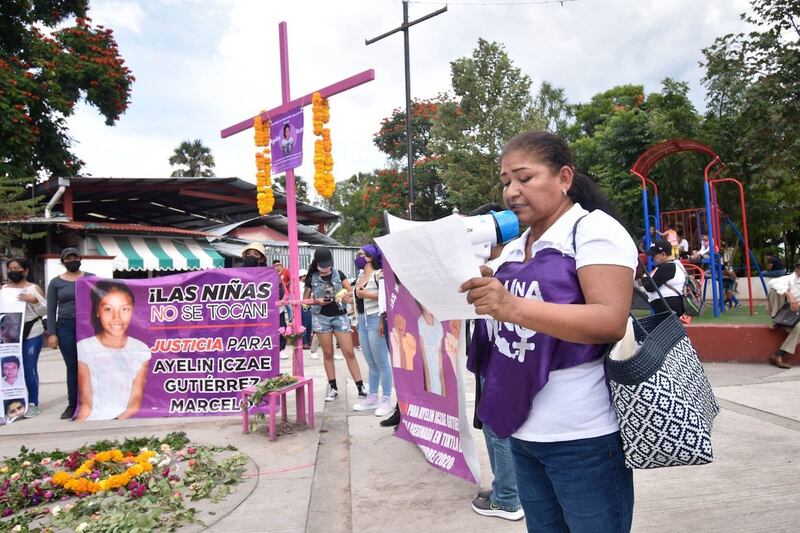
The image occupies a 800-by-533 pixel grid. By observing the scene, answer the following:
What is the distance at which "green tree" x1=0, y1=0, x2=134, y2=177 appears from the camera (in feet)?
46.9

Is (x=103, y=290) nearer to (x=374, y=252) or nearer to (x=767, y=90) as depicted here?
(x=374, y=252)

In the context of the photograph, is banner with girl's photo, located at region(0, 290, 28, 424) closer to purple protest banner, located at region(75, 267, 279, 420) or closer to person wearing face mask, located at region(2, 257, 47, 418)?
person wearing face mask, located at region(2, 257, 47, 418)

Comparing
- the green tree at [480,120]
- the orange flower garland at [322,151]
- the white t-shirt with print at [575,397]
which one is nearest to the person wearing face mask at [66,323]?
the orange flower garland at [322,151]

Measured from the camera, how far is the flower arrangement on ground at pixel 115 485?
3.24m

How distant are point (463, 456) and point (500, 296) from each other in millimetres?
2566

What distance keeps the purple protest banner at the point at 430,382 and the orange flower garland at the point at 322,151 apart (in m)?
1.06

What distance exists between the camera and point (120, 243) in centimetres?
1476

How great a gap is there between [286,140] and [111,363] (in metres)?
3.21

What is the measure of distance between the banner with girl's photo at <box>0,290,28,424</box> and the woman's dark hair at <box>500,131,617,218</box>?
6.43 meters

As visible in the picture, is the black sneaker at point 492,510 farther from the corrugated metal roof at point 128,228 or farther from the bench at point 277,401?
the corrugated metal roof at point 128,228

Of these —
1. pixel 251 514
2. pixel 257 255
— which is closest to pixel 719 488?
pixel 251 514

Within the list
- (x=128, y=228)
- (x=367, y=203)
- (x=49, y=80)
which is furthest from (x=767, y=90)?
(x=367, y=203)

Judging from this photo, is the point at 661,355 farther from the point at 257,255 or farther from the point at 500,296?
the point at 257,255

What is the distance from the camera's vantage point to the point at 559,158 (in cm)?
159
